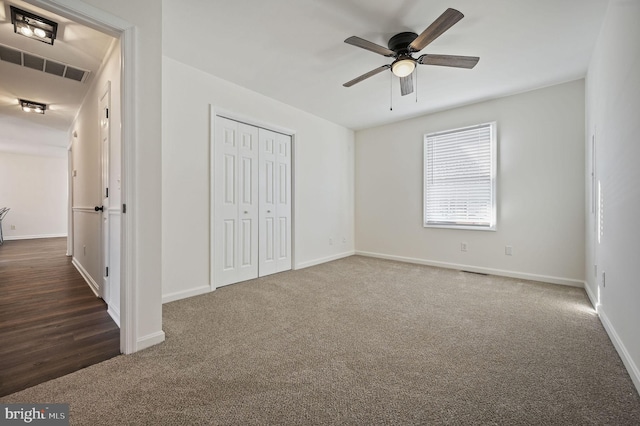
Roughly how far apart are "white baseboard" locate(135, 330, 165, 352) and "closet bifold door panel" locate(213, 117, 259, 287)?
→ 137 centimetres

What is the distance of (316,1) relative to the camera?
2.10 metres

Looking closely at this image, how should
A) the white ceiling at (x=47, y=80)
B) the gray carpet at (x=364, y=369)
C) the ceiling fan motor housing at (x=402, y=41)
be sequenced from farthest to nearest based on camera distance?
the ceiling fan motor housing at (x=402, y=41), the white ceiling at (x=47, y=80), the gray carpet at (x=364, y=369)

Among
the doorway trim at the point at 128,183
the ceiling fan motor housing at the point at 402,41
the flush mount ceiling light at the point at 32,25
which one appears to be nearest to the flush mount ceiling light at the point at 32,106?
the flush mount ceiling light at the point at 32,25

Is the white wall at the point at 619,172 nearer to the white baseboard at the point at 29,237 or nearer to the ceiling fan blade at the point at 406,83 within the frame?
the ceiling fan blade at the point at 406,83

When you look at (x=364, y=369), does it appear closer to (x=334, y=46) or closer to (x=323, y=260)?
(x=334, y=46)

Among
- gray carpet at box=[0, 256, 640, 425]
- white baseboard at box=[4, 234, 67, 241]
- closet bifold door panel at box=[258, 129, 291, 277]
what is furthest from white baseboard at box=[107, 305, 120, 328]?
white baseboard at box=[4, 234, 67, 241]

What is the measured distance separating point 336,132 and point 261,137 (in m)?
1.83

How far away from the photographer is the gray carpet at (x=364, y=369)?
132 cm

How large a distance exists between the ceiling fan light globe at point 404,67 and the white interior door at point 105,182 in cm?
277

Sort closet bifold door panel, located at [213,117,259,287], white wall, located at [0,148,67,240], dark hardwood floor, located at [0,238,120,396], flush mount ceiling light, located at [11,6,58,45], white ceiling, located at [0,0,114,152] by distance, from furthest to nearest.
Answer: white wall, located at [0,148,67,240] < closet bifold door panel, located at [213,117,259,287] < white ceiling, located at [0,0,114,152] < flush mount ceiling light, located at [11,6,58,45] < dark hardwood floor, located at [0,238,120,396]

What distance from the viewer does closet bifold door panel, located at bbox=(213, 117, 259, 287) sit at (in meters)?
3.40

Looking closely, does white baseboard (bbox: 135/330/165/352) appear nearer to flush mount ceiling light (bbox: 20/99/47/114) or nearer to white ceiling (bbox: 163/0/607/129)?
white ceiling (bbox: 163/0/607/129)

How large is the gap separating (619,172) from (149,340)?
3.58 m

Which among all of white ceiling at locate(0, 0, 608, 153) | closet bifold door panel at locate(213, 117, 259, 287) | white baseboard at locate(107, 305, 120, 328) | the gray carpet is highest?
white ceiling at locate(0, 0, 608, 153)
